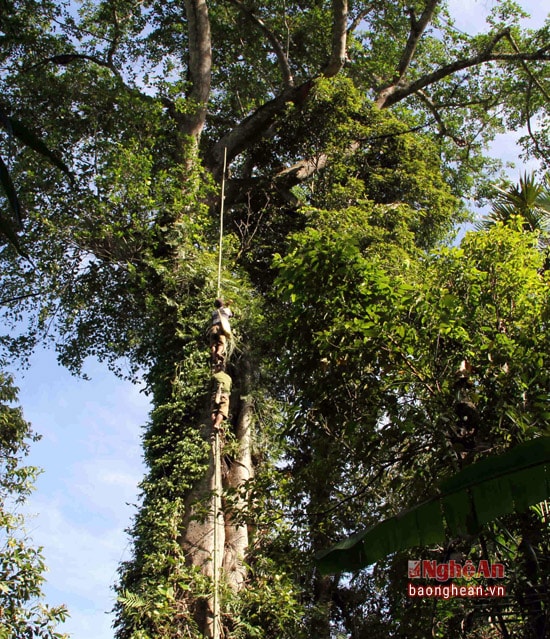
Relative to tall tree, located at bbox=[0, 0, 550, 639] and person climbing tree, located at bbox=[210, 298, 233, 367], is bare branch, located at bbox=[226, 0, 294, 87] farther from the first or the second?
person climbing tree, located at bbox=[210, 298, 233, 367]

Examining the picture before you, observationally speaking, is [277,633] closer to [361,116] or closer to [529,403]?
[529,403]

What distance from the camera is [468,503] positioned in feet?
10.1

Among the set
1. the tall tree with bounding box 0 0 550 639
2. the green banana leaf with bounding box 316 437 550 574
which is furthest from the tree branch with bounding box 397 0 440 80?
the green banana leaf with bounding box 316 437 550 574

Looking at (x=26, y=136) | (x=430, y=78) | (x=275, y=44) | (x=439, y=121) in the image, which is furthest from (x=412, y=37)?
(x=26, y=136)

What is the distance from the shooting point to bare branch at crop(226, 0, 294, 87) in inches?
445

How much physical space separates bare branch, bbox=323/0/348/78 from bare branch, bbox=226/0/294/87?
0.73 meters

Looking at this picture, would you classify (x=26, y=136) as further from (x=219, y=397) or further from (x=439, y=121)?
(x=439, y=121)

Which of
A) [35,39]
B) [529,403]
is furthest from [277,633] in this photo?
[35,39]

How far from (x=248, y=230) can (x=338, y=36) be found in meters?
3.12

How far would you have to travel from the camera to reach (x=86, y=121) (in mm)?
9109

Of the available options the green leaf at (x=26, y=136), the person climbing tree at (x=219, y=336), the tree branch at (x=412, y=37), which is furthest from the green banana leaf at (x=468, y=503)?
the tree branch at (x=412, y=37)

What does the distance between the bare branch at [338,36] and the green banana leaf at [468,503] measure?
28.7 feet

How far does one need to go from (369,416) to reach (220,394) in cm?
178

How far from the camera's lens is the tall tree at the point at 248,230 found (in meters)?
4.84
